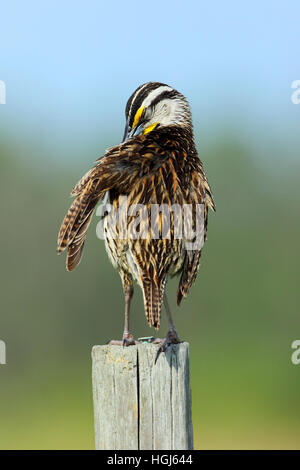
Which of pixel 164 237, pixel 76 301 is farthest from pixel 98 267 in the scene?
pixel 164 237

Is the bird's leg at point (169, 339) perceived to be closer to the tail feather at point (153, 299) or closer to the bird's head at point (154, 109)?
the tail feather at point (153, 299)

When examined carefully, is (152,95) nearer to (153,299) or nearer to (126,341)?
(153,299)

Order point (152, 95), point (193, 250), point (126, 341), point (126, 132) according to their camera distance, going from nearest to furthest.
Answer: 1. point (126, 341)
2. point (193, 250)
3. point (126, 132)
4. point (152, 95)

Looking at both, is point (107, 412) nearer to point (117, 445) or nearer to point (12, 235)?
point (117, 445)

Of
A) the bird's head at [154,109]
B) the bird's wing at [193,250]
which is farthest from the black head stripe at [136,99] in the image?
the bird's wing at [193,250]

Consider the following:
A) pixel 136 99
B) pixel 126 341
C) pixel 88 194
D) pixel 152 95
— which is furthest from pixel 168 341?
pixel 152 95
